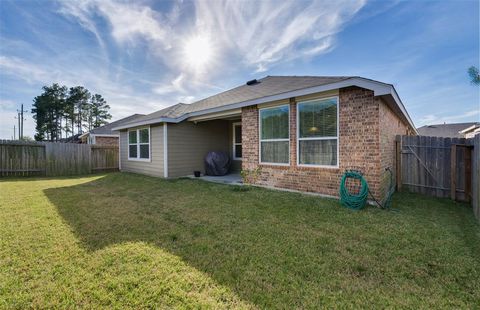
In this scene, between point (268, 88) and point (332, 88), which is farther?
point (268, 88)

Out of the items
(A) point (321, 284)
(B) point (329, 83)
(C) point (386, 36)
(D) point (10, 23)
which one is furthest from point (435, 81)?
(D) point (10, 23)

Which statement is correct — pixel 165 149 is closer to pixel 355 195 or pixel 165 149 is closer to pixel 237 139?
pixel 237 139

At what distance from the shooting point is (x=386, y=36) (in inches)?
326

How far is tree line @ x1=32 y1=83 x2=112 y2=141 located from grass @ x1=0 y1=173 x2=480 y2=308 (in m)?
36.2

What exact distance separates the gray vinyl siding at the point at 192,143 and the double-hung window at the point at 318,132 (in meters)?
5.67

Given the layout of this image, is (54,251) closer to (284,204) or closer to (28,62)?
(284,204)

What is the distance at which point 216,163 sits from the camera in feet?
33.4

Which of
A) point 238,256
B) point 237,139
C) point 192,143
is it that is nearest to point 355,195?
point 238,256

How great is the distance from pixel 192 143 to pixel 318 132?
6.26m

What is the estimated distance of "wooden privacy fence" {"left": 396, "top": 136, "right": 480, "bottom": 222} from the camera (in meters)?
6.10

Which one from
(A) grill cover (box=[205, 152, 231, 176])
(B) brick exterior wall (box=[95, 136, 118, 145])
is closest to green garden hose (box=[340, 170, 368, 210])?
(A) grill cover (box=[205, 152, 231, 176])

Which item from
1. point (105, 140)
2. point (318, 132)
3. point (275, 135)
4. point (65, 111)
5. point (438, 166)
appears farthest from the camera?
point (65, 111)

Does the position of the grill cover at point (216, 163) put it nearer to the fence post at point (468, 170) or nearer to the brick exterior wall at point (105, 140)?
the fence post at point (468, 170)

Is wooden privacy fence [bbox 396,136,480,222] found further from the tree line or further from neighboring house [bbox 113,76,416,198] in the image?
the tree line
